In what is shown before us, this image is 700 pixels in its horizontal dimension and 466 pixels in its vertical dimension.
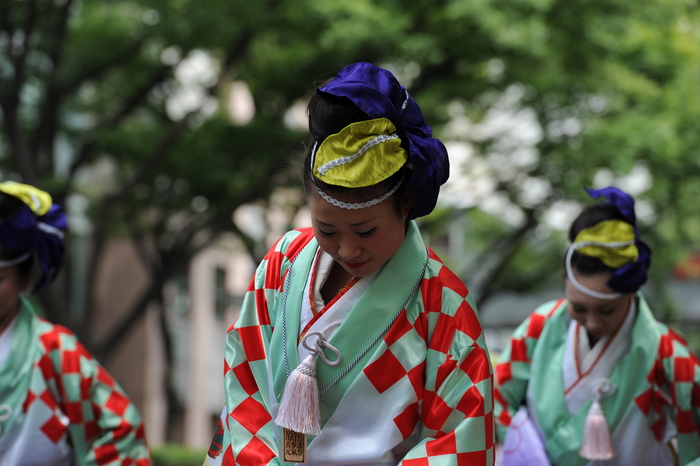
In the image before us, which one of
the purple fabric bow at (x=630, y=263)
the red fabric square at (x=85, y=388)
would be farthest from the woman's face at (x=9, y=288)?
the purple fabric bow at (x=630, y=263)

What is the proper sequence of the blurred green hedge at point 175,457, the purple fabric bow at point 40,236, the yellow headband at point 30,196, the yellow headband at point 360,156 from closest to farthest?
the yellow headband at point 360,156 → the purple fabric bow at point 40,236 → the yellow headband at point 30,196 → the blurred green hedge at point 175,457

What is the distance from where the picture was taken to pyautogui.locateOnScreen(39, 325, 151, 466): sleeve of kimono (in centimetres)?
347

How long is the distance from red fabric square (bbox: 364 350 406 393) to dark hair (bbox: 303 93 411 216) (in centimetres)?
40

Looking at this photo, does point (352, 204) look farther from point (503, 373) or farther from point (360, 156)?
point (503, 373)

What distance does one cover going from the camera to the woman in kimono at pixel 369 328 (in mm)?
2172

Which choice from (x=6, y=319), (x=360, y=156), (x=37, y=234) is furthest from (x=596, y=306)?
(x=6, y=319)

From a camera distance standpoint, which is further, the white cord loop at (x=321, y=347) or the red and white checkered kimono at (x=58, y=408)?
the red and white checkered kimono at (x=58, y=408)

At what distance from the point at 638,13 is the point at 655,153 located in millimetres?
1425

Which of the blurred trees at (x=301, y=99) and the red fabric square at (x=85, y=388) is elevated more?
the red fabric square at (x=85, y=388)

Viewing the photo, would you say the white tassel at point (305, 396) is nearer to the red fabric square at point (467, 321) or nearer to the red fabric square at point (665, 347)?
the red fabric square at point (467, 321)

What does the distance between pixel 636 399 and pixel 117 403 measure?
215cm

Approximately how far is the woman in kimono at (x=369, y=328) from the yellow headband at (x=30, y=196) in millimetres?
1636

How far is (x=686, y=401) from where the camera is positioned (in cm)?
347

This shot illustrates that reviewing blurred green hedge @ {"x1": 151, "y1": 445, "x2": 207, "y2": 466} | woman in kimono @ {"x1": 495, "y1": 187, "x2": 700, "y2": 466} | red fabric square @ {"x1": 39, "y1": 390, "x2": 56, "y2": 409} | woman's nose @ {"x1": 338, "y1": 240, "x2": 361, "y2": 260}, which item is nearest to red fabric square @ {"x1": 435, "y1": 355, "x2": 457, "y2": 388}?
woman's nose @ {"x1": 338, "y1": 240, "x2": 361, "y2": 260}
